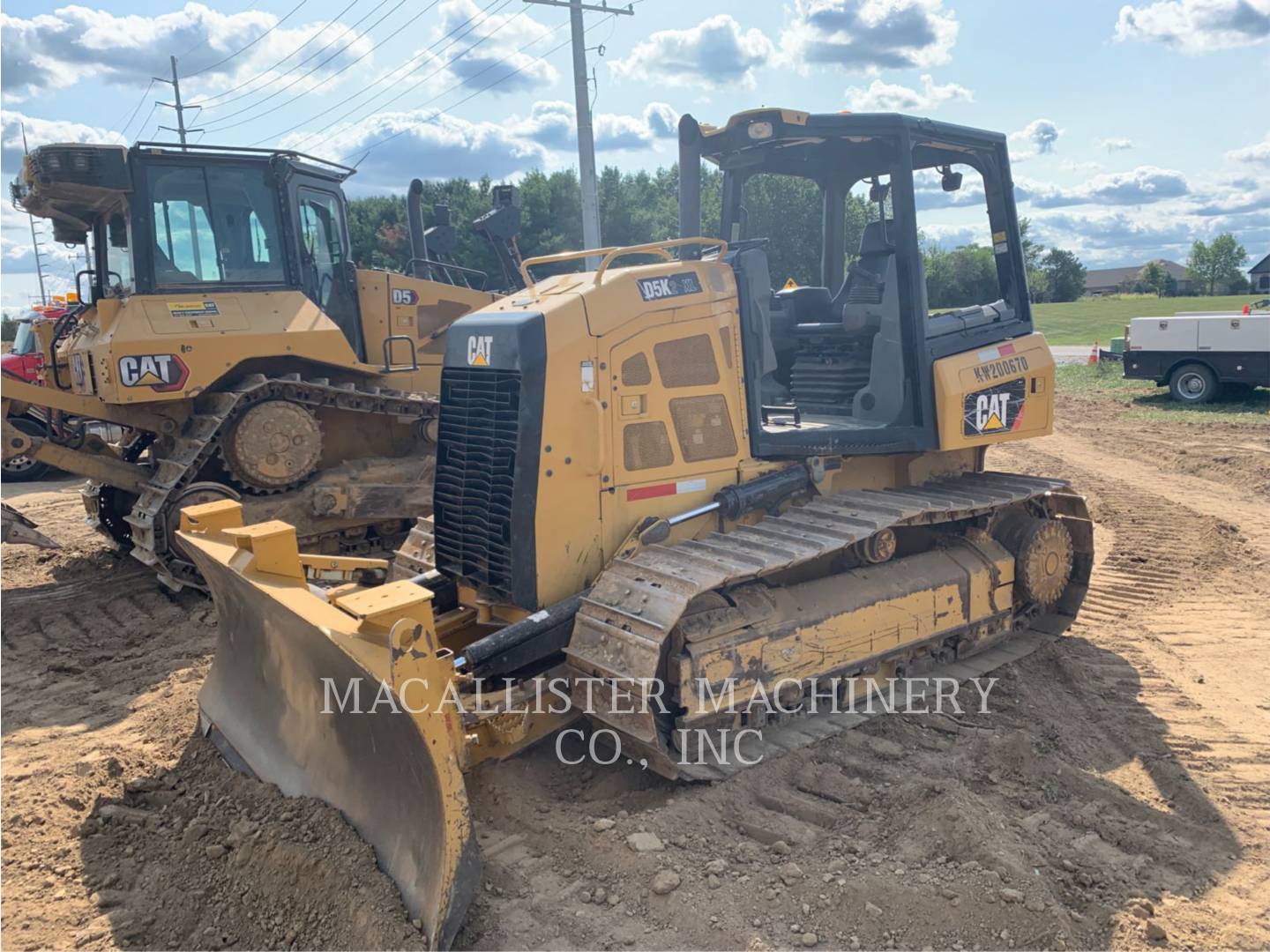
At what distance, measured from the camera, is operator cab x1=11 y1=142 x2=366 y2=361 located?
745 cm

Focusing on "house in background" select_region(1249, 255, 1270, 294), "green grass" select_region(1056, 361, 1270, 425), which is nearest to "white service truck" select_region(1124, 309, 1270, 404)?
"green grass" select_region(1056, 361, 1270, 425)

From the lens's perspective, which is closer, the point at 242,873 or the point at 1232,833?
the point at 242,873

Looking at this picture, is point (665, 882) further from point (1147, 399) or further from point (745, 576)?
point (1147, 399)

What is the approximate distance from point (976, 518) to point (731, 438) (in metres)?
1.80

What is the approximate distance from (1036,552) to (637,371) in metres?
2.86

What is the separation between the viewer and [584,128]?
14734mm

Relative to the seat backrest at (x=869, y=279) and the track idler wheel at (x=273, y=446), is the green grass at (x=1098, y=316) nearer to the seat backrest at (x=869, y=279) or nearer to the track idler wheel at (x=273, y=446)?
the seat backrest at (x=869, y=279)

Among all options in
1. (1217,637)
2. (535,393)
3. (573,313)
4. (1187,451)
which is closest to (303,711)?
(535,393)

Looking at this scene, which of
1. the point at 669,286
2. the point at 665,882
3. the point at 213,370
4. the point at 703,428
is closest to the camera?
the point at 665,882

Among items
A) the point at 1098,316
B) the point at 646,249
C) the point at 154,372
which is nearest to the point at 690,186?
the point at 646,249

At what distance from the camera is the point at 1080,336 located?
34.5m

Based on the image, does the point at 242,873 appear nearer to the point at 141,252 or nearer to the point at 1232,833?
the point at 1232,833

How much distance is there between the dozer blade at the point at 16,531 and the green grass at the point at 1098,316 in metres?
28.2

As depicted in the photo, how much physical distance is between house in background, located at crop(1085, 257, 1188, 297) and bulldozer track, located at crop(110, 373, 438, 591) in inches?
3248
